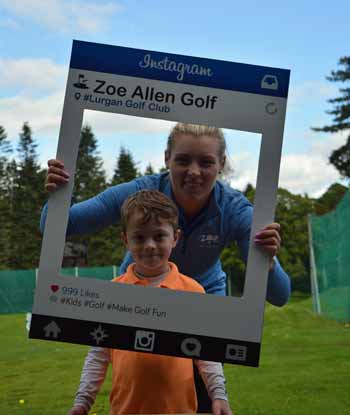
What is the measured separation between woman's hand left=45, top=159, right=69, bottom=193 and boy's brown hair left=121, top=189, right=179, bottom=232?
0.22m

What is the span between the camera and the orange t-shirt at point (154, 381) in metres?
2.20

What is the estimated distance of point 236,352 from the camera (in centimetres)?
205

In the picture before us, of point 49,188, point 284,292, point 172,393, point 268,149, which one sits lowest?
point 172,393

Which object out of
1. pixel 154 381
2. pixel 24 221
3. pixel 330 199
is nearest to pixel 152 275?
pixel 154 381

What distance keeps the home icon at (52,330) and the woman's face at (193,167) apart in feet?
1.90

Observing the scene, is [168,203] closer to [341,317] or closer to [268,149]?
[268,149]

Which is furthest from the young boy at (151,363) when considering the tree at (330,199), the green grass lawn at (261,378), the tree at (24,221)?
the tree at (330,199)

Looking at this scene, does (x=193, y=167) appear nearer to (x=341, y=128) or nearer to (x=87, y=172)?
(x=87, y=172)

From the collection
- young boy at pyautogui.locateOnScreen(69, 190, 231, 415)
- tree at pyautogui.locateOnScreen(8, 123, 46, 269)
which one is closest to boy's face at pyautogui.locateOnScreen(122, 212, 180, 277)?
young boy at pyautogui.locateOnScreen(69, 190, 231, 415)

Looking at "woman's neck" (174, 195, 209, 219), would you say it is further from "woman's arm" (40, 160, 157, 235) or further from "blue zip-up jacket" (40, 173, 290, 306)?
"woman's arm" (40, 160, 157, 235)

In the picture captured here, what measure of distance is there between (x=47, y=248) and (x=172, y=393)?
0.64 m

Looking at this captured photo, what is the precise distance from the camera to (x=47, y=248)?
7.00ft

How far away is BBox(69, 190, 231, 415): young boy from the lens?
7.21 ft

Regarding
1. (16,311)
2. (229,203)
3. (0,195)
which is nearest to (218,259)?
(229,203)
